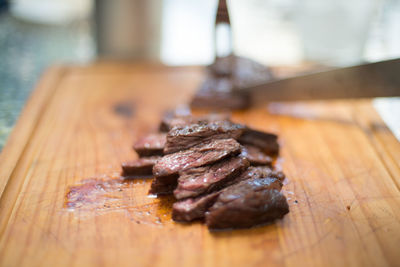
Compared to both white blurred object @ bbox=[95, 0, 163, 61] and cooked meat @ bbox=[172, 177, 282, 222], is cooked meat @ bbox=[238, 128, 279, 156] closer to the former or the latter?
cooked meat @ bbox=[172, 177, 282, 222]

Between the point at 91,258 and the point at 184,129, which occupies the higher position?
the point at 184,129

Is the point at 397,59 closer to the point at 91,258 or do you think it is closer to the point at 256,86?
the point at 256,86

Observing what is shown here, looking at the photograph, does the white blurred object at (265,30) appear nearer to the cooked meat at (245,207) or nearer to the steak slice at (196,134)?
the steak slice at (196,134)

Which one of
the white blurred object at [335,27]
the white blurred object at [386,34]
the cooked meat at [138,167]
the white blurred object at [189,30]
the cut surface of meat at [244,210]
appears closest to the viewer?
the cut surface of meat at [244,210]

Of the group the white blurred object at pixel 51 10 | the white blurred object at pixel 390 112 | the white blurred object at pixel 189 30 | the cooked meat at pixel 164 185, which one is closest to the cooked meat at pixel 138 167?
the cooked meat at pixel 164 185

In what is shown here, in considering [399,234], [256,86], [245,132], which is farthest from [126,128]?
[399,234]

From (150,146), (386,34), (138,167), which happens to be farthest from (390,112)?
(138,167)
